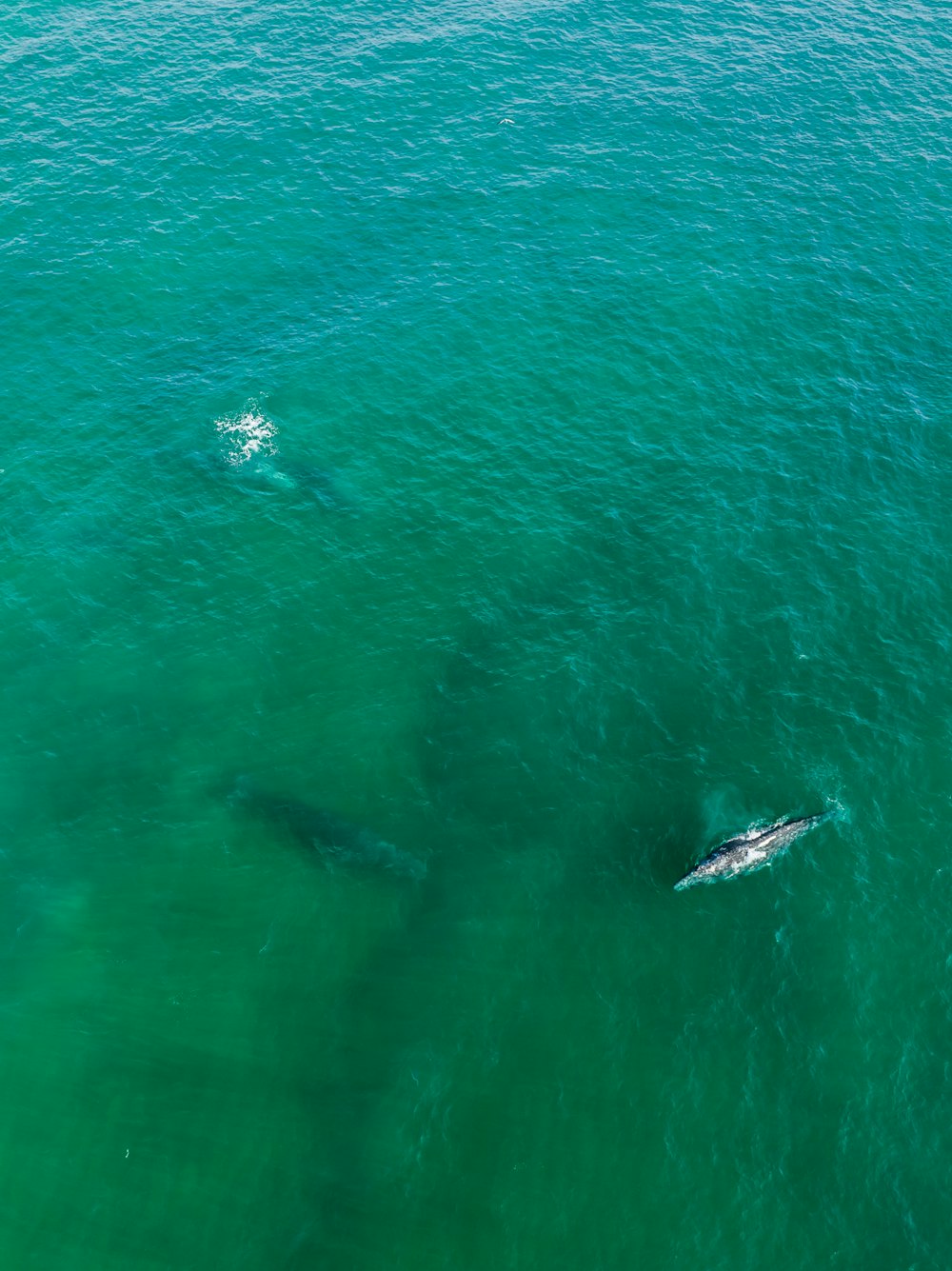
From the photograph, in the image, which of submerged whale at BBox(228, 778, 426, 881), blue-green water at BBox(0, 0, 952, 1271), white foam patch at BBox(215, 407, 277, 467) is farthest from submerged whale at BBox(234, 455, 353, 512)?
submerged whale at BBox(228, 778, 426, 881)

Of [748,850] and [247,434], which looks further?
Answer: [247,434]

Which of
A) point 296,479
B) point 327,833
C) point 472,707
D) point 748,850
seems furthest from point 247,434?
point 748,850

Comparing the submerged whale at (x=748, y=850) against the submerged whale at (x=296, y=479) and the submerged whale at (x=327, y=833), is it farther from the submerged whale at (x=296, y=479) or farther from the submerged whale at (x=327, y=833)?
the submerged whale at (x=296, y=479)

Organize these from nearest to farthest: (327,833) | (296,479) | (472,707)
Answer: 1. (327,833)
2. (472,707)
3. (296,479)

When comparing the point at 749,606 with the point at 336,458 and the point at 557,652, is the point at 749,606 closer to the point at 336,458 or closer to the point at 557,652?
the point at 557,652

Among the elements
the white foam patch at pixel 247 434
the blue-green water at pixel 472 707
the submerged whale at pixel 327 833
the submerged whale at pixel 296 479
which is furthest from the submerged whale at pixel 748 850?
the white foam patch at pixel 247 434

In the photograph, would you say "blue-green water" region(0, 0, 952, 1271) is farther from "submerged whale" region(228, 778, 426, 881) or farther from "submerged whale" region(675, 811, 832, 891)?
"submerged whale" region(675, 811, 832, 891)

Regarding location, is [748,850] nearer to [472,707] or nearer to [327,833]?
[472,707]
